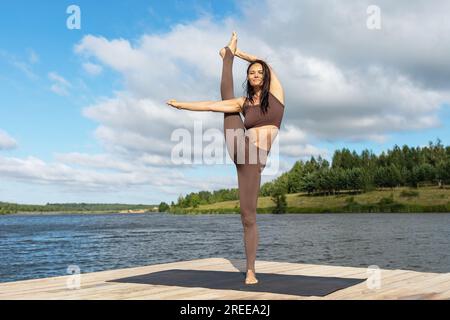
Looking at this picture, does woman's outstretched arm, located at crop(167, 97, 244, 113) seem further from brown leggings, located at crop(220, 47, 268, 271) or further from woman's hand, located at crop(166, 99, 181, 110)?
brown leggings, located at crop(220, 47, 268, 271)

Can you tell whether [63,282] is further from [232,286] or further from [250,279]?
[250,279]

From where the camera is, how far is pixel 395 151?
133m

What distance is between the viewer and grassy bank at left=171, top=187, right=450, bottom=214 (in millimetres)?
99875

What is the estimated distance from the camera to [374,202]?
10944 centimetres

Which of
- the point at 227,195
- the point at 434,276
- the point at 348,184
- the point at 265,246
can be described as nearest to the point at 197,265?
the point at 434,276

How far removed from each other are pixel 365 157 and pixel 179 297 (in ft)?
454

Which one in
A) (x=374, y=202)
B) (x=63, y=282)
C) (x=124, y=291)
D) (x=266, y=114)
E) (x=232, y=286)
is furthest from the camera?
(x=374, y=202)

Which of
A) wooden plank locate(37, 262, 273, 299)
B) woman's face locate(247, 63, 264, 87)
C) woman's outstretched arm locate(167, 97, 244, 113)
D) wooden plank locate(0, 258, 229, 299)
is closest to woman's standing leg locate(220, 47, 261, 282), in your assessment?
woman's outstretched arm locate(167, 97, 244, 113)

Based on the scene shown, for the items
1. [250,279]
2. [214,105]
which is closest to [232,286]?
[250,279]

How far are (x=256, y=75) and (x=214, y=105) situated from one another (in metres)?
0.82

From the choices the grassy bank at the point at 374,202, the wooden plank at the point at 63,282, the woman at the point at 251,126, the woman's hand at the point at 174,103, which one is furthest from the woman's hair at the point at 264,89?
the grassy bank at the point at 374,202

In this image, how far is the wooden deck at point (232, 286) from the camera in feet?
20.9
